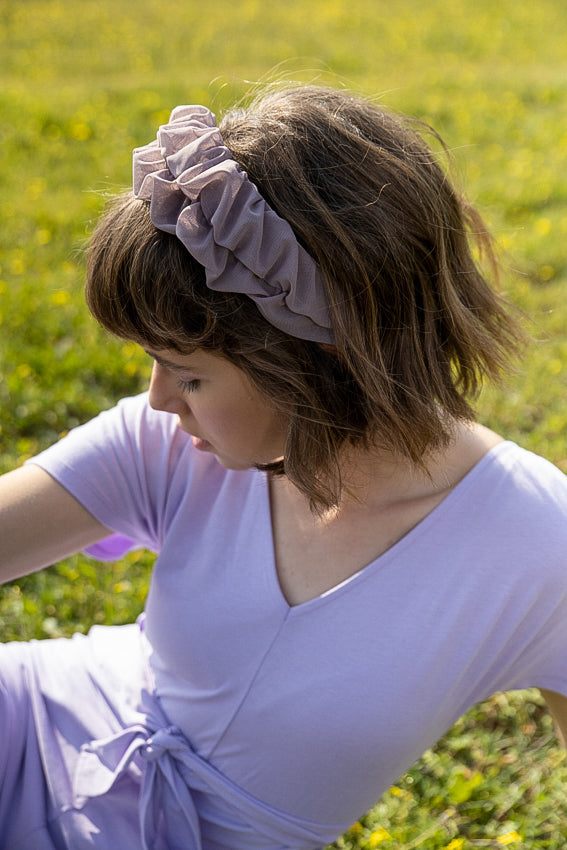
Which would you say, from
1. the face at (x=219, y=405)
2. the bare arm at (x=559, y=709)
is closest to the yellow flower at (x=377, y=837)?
the bare arm at (x=559, y=709)

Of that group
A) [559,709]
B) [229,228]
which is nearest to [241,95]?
[229,228]

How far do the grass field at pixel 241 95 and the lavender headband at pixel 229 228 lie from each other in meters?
0.27

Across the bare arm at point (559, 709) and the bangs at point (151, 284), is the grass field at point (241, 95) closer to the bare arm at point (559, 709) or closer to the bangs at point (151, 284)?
the bangs at point (151, 284)

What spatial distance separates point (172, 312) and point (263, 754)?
708mm

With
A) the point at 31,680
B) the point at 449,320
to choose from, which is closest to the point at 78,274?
the point at 31,680

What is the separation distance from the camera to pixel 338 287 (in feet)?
3.95

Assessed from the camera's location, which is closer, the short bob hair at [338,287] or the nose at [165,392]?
the short bob hair at [338,287]

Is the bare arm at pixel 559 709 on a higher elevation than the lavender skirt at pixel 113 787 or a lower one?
higher

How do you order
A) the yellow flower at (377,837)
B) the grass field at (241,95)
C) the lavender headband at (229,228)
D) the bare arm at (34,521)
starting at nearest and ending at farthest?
the lavender headband at (229,228) → the bare arm at (34,521) → the yellow flower at (377,837) → the grass field at (241,95)

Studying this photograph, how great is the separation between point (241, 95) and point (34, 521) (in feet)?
3.10

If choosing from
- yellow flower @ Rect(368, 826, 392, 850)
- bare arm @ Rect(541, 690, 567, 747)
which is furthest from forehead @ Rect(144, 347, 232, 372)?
yellow flower @ Rect(368, 826, 392, 850)

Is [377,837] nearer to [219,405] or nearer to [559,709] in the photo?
[559,709]

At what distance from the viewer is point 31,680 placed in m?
1.59

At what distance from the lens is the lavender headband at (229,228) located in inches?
45.0
